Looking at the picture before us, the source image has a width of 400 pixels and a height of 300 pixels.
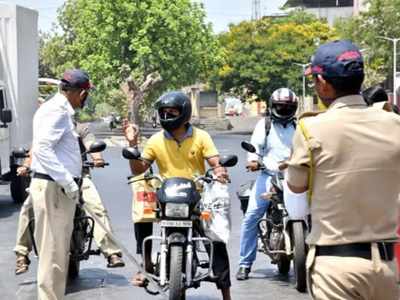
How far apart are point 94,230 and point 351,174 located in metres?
5.49

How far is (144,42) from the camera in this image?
49844 millimetres

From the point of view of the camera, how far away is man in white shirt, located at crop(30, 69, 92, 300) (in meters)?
6.89

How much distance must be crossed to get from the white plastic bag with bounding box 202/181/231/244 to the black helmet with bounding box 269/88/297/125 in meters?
1.80

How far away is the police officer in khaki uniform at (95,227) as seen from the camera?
29.2 ft

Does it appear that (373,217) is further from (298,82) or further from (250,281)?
(298,82)

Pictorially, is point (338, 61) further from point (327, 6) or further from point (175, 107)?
point (327, 6)

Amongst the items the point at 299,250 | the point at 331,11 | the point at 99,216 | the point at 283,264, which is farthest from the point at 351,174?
the point at 331,11

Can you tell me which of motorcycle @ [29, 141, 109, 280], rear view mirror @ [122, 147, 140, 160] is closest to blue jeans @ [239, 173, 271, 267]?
motorcycle @ [29, 141, 109, 280]

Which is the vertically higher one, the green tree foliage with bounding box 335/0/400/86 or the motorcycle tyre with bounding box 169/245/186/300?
the green tree foliage with bounding box 335/0/400/86

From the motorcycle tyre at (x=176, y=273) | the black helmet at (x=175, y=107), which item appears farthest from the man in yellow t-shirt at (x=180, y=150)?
the motorcycle tyre at (x=176, y=273)

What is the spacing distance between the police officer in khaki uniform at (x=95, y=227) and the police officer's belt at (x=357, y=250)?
4923 mm

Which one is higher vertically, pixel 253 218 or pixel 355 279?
pixel 355 279

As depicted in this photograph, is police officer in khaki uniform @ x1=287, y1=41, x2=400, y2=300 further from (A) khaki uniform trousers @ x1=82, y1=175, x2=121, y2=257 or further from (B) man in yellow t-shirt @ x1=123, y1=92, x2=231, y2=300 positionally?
(A) khaki uniform trousers @ x1=82, y1=175, x2=121, y2=257

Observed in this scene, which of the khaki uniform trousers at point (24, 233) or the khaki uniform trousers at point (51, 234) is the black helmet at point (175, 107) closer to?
the khaki uniform trousers at point (51, 234)
